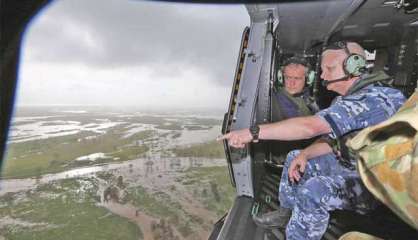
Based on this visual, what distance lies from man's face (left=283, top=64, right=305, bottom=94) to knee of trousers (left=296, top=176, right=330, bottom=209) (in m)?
1.28

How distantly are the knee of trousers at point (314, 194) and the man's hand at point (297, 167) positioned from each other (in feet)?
0.97

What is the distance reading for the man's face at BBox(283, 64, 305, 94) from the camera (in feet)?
9.20

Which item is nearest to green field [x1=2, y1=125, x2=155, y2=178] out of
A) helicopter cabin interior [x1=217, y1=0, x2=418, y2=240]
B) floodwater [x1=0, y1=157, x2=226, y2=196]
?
floodwater [x1=0, y1=157, x2=226, y2=196]

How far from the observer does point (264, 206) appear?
2602 millimetres

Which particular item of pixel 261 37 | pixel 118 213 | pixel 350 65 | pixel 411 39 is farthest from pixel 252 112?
pixel 118 213

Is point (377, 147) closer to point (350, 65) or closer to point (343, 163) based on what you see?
point (350, 65)

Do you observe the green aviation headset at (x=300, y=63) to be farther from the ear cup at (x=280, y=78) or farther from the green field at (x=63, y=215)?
the green field at (x=63, y=215)

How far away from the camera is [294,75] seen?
2.81m

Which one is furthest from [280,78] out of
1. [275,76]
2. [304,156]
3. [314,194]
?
[314,194]

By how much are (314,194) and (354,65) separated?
707mm

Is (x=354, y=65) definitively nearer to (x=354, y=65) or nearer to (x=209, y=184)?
(x=354, y=65)

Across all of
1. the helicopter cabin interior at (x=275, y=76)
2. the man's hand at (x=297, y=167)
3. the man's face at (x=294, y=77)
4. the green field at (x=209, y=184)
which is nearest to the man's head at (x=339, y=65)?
the man's hand at (x=297, y=167)

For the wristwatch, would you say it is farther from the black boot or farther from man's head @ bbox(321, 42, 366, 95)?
the black boot

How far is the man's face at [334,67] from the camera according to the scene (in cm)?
167
